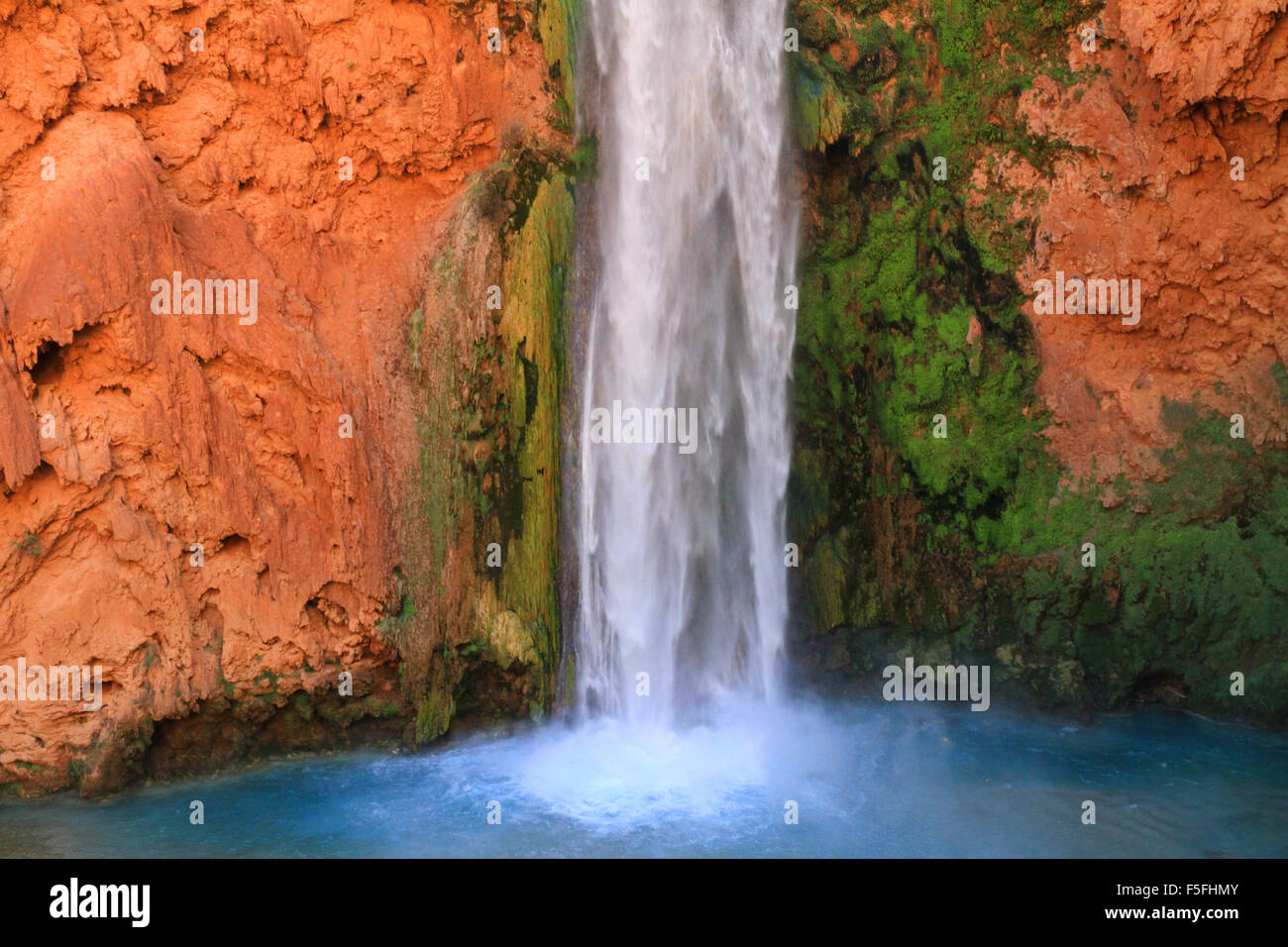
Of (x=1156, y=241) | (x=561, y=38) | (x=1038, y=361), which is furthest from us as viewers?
(x=1038, y=361)

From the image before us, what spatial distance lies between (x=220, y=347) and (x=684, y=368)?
4.68m

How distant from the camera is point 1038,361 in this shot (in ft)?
46.0

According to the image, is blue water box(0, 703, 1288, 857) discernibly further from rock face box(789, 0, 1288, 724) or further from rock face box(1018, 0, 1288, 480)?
rock face box(1018, 0, 1288, 480)

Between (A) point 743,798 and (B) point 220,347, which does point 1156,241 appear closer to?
(A) point 743,798

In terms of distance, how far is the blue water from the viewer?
9891mm

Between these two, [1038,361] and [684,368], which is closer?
[684,368]

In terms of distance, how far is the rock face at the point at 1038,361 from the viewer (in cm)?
1325

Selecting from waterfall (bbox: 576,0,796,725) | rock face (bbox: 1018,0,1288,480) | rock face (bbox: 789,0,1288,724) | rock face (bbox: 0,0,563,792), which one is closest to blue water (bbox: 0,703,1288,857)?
rock face (bbox: 0,0,563,792)

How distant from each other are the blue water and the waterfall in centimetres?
97

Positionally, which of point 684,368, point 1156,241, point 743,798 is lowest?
point 743,798

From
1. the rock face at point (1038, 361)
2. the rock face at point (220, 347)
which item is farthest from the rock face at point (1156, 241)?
the rock face at point (220, 347)

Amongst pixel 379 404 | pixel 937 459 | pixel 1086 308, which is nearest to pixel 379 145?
pixel 379 404

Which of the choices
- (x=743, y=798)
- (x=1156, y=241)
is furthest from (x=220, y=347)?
(x=1156, y=241)

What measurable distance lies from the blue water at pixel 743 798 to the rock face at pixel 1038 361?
1.35 meters
